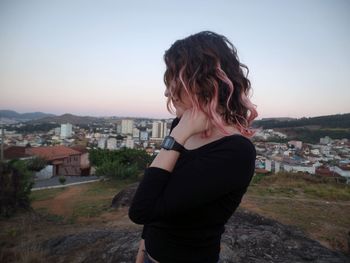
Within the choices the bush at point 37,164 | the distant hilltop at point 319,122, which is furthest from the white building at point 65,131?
the distant hilltop at point 319,122

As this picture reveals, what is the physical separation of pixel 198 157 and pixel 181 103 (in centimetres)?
21

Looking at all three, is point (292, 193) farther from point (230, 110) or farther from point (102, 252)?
point (230, 110)

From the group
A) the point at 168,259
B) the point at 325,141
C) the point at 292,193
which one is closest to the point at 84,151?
the point at 325,141

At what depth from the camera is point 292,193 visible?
10.2m

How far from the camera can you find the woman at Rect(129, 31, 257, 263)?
867 mm

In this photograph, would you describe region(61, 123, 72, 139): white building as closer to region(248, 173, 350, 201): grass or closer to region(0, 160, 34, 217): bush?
region(248, 173, 350, 201): grass

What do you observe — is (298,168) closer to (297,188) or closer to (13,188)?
(297,188)

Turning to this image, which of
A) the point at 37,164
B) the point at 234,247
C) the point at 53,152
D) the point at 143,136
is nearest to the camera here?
A: the point at 234,247

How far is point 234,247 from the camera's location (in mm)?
3771

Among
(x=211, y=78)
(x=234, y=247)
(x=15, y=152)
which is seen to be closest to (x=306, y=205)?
(x=234, y=247)

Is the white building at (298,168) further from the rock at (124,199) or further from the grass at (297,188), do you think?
the rock at (124,199)

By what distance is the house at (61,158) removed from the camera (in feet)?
88.8

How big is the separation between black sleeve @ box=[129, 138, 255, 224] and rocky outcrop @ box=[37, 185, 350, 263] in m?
2.80

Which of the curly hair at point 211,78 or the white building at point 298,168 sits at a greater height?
the curly hair at point 211,78
